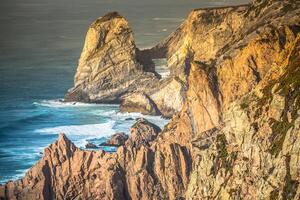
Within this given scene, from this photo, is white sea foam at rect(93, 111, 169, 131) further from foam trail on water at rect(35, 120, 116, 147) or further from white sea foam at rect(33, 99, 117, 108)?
white sea foam at rect(33, 99, 117, 108)

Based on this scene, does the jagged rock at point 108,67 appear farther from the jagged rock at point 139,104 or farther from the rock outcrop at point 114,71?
the jagged rock at point 139,104

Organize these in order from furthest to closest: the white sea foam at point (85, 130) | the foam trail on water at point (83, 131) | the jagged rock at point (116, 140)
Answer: the white sea foam at point (85, 130)
the foam trail on water at point (83, 131)
the jagged rock at point (116, 140)

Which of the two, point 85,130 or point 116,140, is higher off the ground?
point 116,140

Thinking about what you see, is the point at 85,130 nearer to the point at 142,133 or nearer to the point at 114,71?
the point at 114,71

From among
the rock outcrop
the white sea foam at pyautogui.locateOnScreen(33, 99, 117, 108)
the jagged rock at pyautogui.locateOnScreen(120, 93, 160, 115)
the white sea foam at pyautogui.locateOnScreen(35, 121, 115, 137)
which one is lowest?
the white sea foam at pyautogui.locateOnScreen(33, 99, 117, 108)

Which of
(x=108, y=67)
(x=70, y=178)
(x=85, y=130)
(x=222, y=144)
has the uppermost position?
(x=222, y=144)

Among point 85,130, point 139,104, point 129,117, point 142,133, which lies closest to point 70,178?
point 142,133

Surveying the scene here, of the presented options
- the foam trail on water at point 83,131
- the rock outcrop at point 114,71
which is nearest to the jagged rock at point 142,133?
the foam trail on water at point 83,131

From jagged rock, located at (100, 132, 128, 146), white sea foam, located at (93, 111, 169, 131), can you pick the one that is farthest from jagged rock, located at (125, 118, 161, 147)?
white sea foam, located at (93, 111, 169, 131)

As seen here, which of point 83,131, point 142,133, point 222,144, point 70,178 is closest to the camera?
point 222,144
